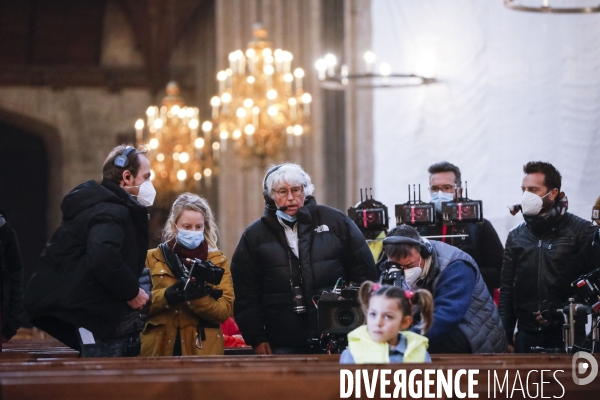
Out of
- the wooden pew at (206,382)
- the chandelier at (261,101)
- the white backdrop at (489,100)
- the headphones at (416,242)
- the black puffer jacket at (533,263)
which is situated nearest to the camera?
the wooden pew at (206,382)

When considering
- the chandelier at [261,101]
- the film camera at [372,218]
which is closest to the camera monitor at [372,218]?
the film camera at [372,218]

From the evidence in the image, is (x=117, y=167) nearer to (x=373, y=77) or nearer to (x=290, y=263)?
(x=290, y=263)

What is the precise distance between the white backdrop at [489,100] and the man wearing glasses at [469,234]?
1.11 meters

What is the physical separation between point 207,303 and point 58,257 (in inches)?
27.6

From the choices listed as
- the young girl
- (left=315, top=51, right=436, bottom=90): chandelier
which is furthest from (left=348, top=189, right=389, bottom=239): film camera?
(left=315, top=51, right=436, bottom=90): chandelier

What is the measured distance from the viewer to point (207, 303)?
5152mm

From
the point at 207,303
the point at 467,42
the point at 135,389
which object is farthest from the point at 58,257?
the point at 467,42

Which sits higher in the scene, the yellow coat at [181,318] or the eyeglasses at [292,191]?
the eyeglasses at [292,191]

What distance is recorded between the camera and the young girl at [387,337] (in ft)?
12.8

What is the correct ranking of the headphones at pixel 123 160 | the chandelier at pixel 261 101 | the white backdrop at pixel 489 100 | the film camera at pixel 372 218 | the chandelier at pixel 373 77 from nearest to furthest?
the headphones at pixel 123 160, the film camera at pixel 372 218, the white backdrop at pixel 489 100, the chandelier at pixel 373 77, the chandelier at pixel 261 101

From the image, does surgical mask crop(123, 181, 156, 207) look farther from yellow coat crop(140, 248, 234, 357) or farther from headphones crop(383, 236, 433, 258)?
headphones crop(383, 236, 433, 258)

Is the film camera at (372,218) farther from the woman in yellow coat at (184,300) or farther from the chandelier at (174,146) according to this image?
the chandelier at (174,146)

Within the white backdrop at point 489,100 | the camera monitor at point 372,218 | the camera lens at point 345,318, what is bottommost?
the camera lens at point 345,318

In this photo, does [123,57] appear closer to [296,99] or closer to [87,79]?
[87,79]
